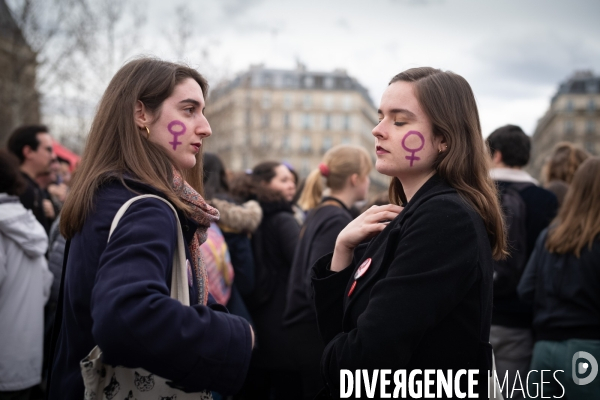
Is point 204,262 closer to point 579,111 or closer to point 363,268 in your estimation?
point 363,268

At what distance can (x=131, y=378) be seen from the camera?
6.34 feet

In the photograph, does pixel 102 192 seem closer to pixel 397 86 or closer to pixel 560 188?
pixel 397 86

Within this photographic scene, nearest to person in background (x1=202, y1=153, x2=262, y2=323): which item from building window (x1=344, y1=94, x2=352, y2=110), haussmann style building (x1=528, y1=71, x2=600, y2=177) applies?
building window (x1=344, y1=94, x2=352, y2=110)

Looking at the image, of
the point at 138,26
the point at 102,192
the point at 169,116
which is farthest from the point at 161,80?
the point at 138,26

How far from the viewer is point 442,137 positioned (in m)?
2.24

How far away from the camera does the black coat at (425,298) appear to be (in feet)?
6.13

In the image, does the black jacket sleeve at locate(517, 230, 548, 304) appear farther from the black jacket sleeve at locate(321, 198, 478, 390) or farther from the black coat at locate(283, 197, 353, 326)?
the black jacket sleeve at locate(321, 198, 478, 390)

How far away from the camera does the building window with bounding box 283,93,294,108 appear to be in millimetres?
81938

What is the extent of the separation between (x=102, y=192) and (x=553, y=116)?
3722 inches

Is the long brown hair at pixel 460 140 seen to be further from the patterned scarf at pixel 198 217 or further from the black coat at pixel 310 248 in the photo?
the black coat at pixel 310 248

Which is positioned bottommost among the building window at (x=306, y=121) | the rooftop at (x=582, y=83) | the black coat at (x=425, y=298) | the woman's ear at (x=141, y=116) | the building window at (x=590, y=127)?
the black coat at (x=425, y=298)

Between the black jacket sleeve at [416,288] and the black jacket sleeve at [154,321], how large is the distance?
1.35ft

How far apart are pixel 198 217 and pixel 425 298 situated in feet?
2.97

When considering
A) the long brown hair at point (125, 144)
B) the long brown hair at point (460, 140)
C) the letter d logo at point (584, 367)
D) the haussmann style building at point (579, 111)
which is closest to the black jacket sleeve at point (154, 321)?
the long brown hair at point (125, 144)
